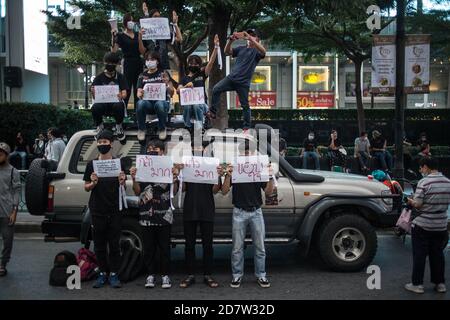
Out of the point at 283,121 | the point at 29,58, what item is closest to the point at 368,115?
the point at 283,121

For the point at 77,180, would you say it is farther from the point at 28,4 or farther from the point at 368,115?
the point at 368,115

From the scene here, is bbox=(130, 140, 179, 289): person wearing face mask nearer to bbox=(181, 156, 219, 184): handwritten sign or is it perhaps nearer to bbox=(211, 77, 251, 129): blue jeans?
bbox=(181, 156, 219, 184): handwritten sign

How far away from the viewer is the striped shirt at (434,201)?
5863 millimetres

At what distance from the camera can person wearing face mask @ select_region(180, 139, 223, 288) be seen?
6.05m

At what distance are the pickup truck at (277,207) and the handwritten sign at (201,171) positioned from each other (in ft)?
2.00

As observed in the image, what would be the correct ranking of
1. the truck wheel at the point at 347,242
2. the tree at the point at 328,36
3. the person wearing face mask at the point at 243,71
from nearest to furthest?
the truck wheel at the point at 347,242
the person wearing face mask at the point at 243,71
the tree at the point at 328,36

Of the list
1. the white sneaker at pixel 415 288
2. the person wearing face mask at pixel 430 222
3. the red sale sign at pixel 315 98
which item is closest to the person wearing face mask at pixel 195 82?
the person wearing face mask at pixel 430 222

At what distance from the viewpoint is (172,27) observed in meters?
8.53

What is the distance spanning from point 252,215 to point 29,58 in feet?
49.8

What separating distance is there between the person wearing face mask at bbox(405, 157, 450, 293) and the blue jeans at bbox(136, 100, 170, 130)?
11.1 ft

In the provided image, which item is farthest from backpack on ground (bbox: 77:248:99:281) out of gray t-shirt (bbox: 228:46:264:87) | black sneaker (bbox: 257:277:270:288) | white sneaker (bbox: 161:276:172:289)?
gray t-shirt (bbox: 228:46:264:87)

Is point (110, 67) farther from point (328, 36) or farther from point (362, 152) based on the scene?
point (328, 36)

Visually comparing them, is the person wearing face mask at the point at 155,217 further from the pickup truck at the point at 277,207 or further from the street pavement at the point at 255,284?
the pickup truck at the point at 277,207

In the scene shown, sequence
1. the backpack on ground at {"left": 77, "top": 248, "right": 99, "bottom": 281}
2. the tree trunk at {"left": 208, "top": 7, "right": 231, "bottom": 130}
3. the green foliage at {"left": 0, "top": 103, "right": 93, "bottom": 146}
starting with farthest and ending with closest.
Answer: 1. the green foliage at {"left": 0, "top": 103, "right": 93, "bottom": 146}
2. the tree trunk at {"left": 208, "top": 7, "right": 231, "bottom": 130}
3. the backpack on ground at {"left": 77, "top": 248, "right": 99, "bottom": 281}
